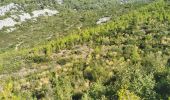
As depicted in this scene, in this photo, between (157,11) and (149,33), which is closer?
(149,33)

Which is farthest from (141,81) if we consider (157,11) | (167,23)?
(157,11)

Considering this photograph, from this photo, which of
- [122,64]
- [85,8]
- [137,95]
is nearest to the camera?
[137,95]

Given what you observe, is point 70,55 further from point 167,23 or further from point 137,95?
point 137,95

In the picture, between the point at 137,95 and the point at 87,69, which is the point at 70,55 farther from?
the point at 137,95

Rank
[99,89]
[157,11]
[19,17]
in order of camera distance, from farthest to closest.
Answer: [19,17] → [157,11] → [99,89]

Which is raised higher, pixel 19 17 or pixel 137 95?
pixel 137 95

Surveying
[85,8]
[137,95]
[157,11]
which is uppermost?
[137,95]

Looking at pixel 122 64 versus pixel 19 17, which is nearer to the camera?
pixel 122 64

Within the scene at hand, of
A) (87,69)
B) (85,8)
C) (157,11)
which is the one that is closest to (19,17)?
(85,8)

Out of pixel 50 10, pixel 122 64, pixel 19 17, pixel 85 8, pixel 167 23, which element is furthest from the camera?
pixel 85 8
